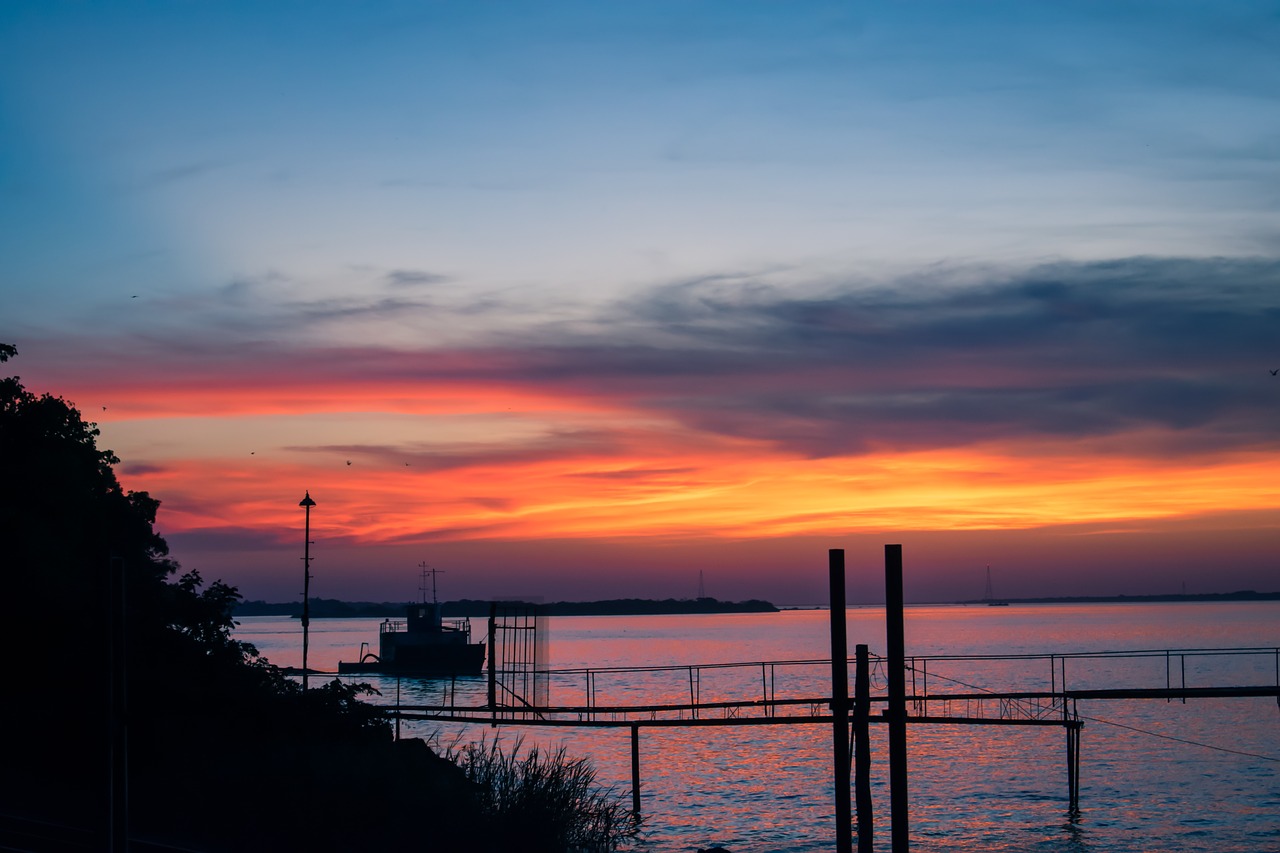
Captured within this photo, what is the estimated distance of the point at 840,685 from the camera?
22750 mm

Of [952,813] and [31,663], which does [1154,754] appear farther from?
[31,663]

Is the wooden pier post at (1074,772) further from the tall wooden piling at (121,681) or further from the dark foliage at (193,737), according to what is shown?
the tall wooden piling at (121,681)

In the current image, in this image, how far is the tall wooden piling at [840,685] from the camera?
22.0 meters

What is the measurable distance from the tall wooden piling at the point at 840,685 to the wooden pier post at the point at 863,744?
0.27 m

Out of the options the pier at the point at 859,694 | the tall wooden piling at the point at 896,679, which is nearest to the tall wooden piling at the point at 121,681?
the pier at the point at 859,694

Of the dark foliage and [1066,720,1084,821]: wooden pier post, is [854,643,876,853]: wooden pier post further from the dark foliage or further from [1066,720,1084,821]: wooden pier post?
[1066,720,1084,821]: wooden pier post

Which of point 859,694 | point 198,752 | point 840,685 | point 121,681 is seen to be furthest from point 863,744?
point 121,681

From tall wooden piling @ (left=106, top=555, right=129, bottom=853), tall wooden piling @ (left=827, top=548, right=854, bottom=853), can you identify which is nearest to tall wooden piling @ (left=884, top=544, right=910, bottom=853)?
tall wooden piling @ (left=827, top=548, right=854, bottom=853)

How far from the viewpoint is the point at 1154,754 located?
6147 centimetres

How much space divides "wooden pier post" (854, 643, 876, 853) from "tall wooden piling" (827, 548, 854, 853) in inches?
10.8

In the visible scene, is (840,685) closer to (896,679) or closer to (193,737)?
(896,679)

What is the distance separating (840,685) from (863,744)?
2.38 meters

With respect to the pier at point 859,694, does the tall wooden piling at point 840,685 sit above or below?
above

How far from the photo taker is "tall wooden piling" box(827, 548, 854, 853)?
22.0 metres
